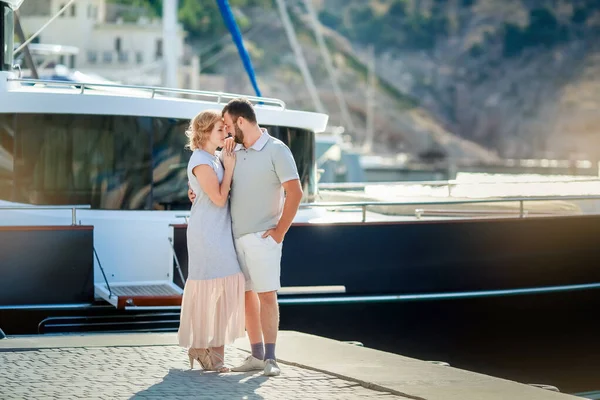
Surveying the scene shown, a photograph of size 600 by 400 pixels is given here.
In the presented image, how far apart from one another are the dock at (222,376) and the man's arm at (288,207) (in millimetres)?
914

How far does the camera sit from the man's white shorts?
7660 mm

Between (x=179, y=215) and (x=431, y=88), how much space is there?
432 ft

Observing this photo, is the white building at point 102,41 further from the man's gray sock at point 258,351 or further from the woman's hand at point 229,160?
the man's gray sock at point 258,351

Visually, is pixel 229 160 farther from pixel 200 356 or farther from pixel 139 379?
pixel 139 379

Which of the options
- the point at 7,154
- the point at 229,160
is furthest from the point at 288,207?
the point at 7,154

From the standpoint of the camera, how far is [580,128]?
131500 millimetres

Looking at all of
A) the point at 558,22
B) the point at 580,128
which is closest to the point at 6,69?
the point at 580,128

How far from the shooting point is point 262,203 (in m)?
7.70

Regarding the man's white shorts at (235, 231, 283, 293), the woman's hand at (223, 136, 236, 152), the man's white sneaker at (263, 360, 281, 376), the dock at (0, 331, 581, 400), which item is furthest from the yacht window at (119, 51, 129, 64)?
the man's white sneaker at (263, 360, 281, 376)

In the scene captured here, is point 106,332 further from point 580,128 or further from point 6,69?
point 580,128

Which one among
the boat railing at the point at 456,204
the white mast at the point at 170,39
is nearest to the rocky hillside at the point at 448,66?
the white mast at the point at 170,39

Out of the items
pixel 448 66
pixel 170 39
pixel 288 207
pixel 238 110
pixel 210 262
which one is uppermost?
→ pixel 448 66

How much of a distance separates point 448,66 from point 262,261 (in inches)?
5580

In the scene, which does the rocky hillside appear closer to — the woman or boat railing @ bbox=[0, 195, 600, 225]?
boat railing @ bbox=[0, 195, 600, 225]
